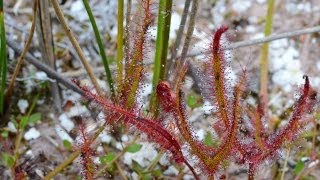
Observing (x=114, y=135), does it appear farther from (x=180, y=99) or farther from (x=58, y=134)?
(x=180, y=99)

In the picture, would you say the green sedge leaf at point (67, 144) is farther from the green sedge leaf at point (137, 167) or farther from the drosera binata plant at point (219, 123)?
the drosera binata plant at point (219, 123)

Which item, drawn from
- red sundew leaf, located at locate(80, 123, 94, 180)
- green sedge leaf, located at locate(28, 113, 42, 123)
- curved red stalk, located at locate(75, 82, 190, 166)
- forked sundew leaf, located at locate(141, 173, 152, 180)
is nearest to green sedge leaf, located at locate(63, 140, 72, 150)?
green sedge leaf, located at locate(28, 113, 42, 123)

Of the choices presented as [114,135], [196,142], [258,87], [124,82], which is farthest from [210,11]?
[196,142]

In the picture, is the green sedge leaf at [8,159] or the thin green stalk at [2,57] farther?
the green sedge leaf at [8,159]

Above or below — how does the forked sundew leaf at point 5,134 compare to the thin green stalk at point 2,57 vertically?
below

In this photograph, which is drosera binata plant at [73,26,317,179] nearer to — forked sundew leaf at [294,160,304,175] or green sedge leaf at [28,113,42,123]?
forked sundew leaf at [294,160,304,175]

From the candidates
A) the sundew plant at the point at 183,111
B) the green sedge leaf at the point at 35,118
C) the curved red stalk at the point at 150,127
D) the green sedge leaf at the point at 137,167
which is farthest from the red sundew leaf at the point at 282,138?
the green sedge leaf at the point at 35,118
